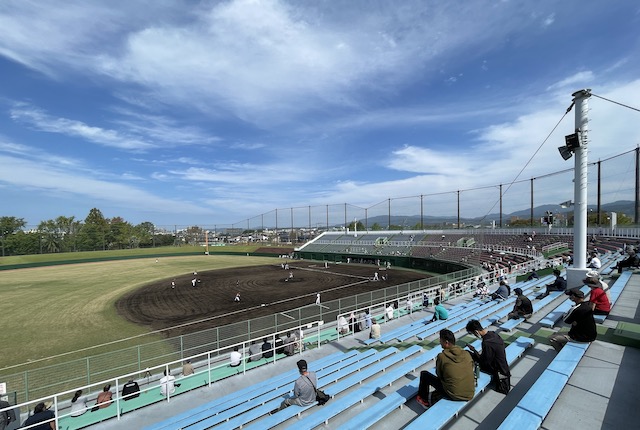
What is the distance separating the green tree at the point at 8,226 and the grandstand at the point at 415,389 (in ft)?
317

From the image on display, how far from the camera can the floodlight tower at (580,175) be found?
422 inches

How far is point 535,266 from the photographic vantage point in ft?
74.6

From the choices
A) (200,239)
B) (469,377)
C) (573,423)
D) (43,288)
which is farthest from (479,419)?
(200,239)

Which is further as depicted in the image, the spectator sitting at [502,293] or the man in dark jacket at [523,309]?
the spectator sitting at [502,293]

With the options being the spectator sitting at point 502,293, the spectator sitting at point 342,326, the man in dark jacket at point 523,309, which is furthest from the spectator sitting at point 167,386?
the spectator sitting at point 502,293

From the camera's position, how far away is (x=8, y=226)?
77375mm

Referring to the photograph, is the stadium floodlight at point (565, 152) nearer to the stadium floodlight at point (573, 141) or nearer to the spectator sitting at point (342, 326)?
the stadium floodlight at point (573, 141)

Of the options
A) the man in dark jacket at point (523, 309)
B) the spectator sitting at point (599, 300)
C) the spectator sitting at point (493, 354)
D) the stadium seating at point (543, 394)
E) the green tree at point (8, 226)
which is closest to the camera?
A: the stadium seating at point (543, 394)

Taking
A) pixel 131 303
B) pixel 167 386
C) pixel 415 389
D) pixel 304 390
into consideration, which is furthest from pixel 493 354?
pixel 131 303

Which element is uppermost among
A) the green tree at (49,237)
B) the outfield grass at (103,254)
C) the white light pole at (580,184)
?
the white light pole at (580,184)

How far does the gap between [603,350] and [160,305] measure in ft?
95.7

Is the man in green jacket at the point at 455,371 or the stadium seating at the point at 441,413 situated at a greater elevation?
the man in green jacket at the point at 455,371

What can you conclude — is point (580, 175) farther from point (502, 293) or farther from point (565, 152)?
point (502, 293)

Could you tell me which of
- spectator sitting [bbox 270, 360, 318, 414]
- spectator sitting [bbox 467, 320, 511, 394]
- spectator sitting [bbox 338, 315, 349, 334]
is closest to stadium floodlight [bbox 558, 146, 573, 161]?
spectator sitting [bbox 467, 320, 511, 394]
